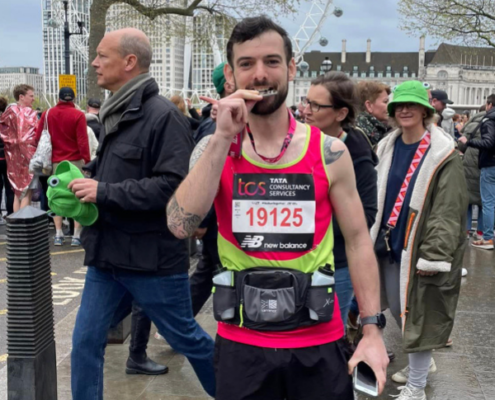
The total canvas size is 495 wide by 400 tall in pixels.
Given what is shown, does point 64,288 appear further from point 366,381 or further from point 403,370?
point 366,381

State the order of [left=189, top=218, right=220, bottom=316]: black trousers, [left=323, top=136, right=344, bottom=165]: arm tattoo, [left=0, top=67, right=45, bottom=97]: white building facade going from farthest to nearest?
[left=0, top=67, right=45, bottom=97]: white building facade < [left=189, top=218, right=220, bottom=316]: black trousers < [left=323, top=136, right=344, bottom=165]: arm tattoo

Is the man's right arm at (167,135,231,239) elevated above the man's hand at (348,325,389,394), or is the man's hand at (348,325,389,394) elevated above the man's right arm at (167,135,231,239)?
the man's right arm at (167,135,231,239)

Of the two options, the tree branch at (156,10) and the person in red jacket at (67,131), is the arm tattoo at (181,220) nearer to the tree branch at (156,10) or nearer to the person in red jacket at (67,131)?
the person in red jacket at (67,131)

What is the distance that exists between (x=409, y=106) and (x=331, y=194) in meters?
1.86

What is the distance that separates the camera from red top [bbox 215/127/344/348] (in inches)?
83.3

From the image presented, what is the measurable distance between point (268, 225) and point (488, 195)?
7184 mm

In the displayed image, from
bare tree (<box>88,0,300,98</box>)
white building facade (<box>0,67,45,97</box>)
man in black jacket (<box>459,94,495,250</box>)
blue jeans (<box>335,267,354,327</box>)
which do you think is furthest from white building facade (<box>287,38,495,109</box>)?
blue jeans (<box>335,267,354,327</box>)

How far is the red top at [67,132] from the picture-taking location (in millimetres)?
8141

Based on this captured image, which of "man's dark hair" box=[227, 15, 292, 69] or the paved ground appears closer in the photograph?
"man's dark hair" box=[227, 15, 292, 69]

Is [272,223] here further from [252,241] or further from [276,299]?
[276,299]

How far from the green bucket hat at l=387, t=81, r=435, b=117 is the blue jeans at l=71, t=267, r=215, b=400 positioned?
5.38 ft

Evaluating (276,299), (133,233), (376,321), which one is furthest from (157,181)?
(376,321)

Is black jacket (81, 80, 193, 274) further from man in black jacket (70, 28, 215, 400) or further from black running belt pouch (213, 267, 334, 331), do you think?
black running belt pouch (213, 267, 334, 331)

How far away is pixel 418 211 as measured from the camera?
3.74m
